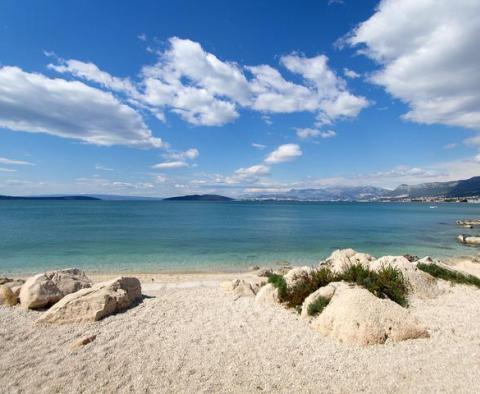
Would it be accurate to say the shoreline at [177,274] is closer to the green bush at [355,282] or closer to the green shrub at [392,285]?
the green bush at [355,282]

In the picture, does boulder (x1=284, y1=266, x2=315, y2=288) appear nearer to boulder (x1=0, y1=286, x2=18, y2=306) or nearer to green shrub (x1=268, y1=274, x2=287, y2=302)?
green shrub (x1=268, y1=274, x2=287, y2=302)

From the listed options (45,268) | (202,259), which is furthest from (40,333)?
(202,259)

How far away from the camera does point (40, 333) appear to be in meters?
9.05

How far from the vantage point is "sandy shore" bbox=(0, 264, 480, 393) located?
6.54 m

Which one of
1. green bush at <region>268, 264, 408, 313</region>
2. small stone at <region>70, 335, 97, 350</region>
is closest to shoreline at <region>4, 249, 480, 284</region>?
green bush at <region>268, 264, 408, 313</region>

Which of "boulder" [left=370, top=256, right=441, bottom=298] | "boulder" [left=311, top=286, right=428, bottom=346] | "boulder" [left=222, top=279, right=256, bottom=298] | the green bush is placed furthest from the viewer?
"boulder" [left=222, top=279, right=256, bottom=298]

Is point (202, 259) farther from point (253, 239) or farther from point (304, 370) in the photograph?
point (304, 370)

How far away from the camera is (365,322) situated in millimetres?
8422

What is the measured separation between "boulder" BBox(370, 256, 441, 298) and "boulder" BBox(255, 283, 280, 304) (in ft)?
15.5

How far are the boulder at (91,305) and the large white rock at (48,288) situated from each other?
129 cm

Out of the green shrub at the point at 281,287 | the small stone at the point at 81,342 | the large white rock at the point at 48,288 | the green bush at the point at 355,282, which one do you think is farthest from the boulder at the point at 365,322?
the large white rock at the point at 48,288

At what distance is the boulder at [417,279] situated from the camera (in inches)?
480

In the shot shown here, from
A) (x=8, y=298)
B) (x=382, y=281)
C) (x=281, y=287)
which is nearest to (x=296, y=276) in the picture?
(x=281, y=287)

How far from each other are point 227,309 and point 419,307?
21.8ft
